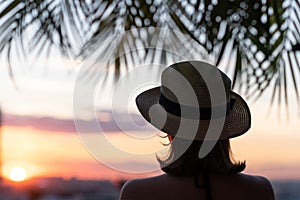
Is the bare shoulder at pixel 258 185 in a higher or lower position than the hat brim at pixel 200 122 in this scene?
lower

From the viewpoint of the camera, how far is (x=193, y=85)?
128 centimetres

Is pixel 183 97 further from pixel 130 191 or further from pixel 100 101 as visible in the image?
pixel 100 101

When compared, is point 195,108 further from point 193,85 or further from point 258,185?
point 258,185

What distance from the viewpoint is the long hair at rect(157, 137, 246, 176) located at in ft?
4.25

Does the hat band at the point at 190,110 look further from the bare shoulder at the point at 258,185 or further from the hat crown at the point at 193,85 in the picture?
the bare shoulder at the point at 258,185

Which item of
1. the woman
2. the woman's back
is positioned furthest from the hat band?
the woman's back

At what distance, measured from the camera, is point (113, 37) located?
944mm

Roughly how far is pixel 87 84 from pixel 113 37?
3.8 inches

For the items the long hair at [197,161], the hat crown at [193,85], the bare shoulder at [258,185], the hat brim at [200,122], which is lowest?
the bare shoulder at [258,185]

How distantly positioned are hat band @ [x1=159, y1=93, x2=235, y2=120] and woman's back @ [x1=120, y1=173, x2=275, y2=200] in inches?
5.5

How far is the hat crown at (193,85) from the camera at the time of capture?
4.10 feet

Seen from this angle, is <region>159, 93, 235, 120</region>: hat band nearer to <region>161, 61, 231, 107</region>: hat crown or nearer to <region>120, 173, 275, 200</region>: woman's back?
<region>161, 61, 231, 107</region>: hat crown

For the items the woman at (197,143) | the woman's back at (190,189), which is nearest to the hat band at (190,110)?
the woman at (197,143)

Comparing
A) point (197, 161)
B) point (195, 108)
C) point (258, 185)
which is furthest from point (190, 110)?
point (258, 185)
